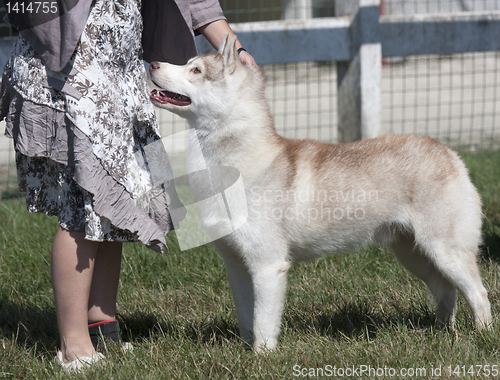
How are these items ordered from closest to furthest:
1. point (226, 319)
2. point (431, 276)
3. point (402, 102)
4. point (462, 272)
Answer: point (462, 272)
point (431, 276)
point (226, 319)
point (402, 102)

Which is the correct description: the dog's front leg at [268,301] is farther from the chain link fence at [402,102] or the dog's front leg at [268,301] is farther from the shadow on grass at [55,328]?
the chain link fence at [402,102]

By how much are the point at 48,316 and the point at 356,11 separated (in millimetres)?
3732

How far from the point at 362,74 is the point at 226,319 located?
3.10m

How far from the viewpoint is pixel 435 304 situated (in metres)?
2.67

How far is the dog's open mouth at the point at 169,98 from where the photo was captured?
2.30m

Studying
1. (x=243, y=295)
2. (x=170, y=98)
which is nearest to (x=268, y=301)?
(x=243, y=295)

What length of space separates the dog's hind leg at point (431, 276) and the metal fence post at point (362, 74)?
2622 mm

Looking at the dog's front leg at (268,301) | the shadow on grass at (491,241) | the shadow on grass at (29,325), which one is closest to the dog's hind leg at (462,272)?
the dog's front leg at (268,301)

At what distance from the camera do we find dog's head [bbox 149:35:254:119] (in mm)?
2297

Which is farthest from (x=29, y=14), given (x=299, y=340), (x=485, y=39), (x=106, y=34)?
(x=485, y=39)

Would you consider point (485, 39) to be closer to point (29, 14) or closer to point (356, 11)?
point (356, 11)

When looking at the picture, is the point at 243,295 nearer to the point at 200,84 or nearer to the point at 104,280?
the point at 104,280

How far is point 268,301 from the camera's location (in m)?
2.27

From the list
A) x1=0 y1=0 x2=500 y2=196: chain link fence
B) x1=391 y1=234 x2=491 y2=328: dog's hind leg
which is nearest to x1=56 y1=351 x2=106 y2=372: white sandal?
x1=391 y1=234 x2=491 y2=328: dog's hind leg
